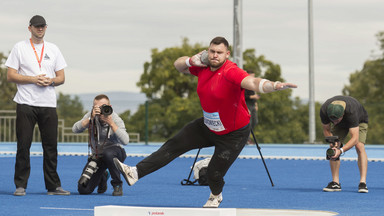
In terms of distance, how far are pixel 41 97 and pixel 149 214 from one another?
2.91m

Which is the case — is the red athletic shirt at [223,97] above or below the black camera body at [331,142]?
above

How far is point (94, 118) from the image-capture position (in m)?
9.20

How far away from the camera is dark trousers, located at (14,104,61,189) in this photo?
9.16 meters

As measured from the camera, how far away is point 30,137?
9250 millimetres

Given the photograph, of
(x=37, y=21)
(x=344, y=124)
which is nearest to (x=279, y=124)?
(x=344, y=124)

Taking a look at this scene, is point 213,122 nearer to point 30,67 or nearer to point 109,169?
point 109,169

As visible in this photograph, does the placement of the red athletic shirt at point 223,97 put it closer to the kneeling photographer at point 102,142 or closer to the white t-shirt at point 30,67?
the kneeling photographer at point 102,142

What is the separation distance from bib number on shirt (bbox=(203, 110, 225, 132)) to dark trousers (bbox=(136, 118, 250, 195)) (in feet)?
0.52

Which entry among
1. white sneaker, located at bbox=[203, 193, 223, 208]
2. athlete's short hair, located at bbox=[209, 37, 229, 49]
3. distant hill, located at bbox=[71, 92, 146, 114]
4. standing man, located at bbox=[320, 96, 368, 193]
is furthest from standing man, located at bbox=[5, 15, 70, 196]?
distant hill, located at bbox=[71, 92, 146, 114]

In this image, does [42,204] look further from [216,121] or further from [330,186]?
[330,186]

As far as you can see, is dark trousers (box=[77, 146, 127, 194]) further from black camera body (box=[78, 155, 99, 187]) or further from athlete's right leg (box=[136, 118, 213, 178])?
athlete's right leg (box=[136, 118, 213, 178])

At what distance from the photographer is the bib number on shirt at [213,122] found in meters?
7.61

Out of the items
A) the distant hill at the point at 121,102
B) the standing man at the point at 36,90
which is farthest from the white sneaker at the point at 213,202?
the distant hill at the point at 121,102

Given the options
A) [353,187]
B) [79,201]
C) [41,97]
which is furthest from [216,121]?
[353,187]
